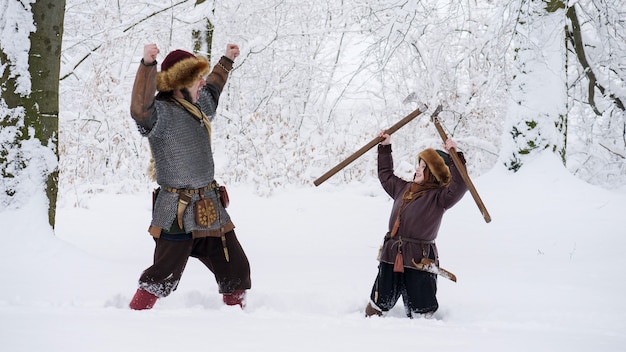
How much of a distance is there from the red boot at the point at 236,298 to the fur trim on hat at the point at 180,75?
1248mm

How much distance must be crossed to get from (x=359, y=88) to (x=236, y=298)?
5.35 metres

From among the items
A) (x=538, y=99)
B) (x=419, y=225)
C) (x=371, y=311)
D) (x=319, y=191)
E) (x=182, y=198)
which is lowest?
(x=371, y=311)

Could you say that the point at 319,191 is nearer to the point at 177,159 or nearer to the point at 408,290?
the point at 408,290

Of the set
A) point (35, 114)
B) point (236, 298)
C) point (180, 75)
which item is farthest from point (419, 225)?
point (35, 114)

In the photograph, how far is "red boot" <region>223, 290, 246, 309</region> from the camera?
13.0 ft

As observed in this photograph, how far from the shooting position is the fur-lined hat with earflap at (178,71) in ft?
12.0

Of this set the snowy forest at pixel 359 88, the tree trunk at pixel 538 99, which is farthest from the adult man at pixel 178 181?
the tree trunk at pixel 538 99

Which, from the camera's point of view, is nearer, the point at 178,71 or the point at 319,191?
the point at 178,71

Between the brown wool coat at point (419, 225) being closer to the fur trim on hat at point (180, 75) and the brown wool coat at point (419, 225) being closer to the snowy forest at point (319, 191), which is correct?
the snowy forest at point (319, 191)

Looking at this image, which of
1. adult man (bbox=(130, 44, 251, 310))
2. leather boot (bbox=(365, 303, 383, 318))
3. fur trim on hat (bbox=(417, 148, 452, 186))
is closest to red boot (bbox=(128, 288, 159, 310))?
adult man (bbox=(130, 44, 251, 310))

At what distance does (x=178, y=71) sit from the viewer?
3.67 m

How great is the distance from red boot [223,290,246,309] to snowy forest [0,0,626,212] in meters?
2.64

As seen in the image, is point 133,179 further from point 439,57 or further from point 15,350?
point 15,350

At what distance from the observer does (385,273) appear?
13.5 ft
